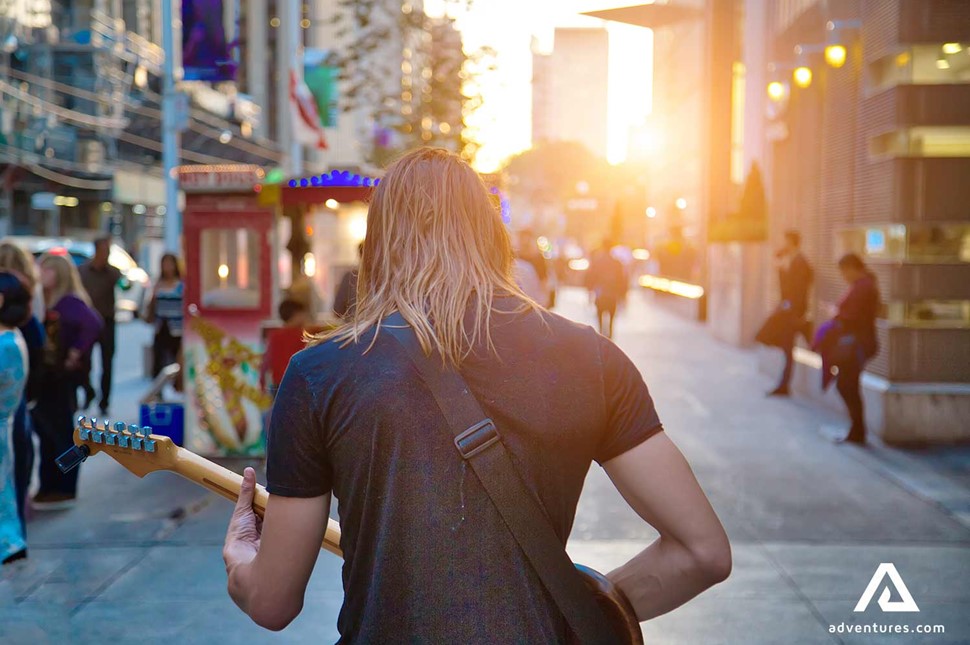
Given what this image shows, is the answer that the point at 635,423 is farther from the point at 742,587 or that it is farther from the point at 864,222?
the point at 864,222

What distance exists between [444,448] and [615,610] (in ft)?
1.51

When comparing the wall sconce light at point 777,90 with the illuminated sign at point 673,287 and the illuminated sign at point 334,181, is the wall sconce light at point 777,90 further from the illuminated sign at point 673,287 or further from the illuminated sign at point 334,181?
the illuminated sign at point 673,287

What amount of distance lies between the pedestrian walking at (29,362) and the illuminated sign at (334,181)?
2.36 meters

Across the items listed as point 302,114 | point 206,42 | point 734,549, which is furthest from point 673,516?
point 302,114

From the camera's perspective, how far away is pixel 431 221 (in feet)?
6.92

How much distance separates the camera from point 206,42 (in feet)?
46.4

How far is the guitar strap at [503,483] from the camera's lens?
6.31 feet

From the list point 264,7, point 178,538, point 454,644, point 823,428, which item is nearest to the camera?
point 454,644

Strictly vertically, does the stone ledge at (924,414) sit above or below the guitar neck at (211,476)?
below

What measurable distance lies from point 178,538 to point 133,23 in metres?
45.1

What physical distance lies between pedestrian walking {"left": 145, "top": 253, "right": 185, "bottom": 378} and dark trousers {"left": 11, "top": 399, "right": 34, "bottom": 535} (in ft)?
20.2

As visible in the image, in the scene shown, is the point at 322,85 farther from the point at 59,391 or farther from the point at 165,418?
the point at 59,391

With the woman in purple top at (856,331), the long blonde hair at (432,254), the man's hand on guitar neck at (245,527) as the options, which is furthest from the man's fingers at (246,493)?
the woman in purple top at (856,331)

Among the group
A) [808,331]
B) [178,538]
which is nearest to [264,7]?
A: [808,331]
